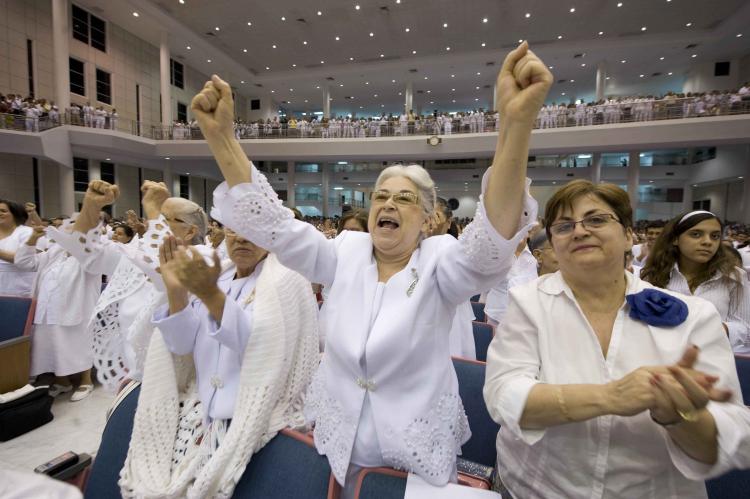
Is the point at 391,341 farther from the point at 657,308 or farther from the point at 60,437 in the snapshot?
the point at 60,437

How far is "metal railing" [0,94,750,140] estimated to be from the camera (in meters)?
14.1

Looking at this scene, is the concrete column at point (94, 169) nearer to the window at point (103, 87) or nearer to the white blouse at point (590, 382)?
the window at point (103, 87)

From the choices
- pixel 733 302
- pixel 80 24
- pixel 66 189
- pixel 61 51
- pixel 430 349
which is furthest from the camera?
pixel 80 24

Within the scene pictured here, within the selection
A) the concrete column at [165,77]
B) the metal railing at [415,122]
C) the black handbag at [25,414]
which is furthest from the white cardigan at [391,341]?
the concrete column at [165,77]

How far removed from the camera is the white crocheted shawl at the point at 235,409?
1.40m

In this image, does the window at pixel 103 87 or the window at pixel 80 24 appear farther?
the window at pixel 103 87

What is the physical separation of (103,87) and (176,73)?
438 centimetres

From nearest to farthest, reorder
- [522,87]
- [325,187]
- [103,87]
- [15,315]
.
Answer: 1. [522,87]
2. [15,315]
3. [103,87]
4. [325,187]

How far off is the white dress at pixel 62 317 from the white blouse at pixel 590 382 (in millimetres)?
3965

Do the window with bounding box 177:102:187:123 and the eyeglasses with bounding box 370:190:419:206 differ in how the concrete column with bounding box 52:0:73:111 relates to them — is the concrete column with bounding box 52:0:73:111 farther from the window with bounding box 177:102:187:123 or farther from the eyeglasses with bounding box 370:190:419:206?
the eyeglasses with bounding box 370:190:419:206

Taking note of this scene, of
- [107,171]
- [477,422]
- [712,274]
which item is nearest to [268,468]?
[477,422]

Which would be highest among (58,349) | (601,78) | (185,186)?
(601,78)

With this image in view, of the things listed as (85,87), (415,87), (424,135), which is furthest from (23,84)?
(415,87)

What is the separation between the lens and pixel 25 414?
9.97 feet
